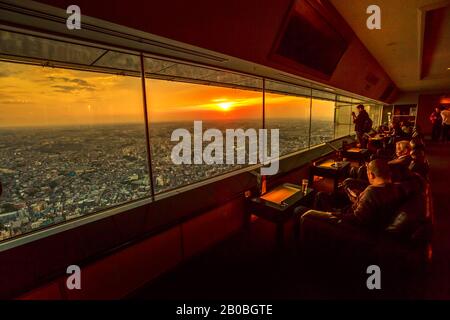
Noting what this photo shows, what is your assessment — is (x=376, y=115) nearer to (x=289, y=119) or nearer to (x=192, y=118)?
(x=289, y=119)

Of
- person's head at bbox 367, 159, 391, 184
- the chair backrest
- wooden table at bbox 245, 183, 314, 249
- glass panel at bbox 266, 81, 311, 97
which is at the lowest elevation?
wooden table at bbox 245, 183, 314, 249

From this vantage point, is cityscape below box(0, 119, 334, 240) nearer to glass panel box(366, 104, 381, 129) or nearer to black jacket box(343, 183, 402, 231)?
black jacket box(343, 183, 402, 231)

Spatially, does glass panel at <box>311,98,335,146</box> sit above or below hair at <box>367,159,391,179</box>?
above

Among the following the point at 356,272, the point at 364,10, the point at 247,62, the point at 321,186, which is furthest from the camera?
the point at 321,186

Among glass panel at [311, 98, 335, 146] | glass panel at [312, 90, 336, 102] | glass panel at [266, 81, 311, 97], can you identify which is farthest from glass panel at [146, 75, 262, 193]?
glass panel at [311, 98, 335, 146]

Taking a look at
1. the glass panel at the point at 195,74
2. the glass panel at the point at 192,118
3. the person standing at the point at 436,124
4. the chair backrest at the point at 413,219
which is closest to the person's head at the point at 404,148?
the chair backrest at the point at 413,219

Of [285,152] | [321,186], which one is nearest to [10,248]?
[285,152]

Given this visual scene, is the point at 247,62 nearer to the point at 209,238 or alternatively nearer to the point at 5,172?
the point at 209,238
